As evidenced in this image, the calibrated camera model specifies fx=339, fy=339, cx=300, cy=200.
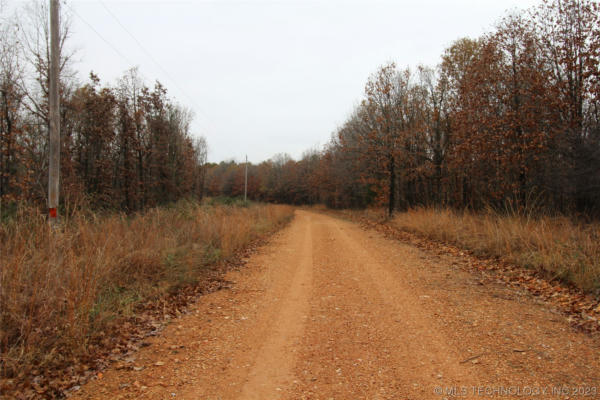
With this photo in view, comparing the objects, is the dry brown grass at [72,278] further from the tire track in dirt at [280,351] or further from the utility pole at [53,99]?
the tire track in dirt at [280,351]

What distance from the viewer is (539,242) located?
27.6 ft

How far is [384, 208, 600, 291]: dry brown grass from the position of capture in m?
6.70

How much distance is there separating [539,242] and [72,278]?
9805mm

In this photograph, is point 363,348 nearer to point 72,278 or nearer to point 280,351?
point 280,351

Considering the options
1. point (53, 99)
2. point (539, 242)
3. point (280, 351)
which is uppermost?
point (53, 99)

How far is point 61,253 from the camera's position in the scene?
5.65 m

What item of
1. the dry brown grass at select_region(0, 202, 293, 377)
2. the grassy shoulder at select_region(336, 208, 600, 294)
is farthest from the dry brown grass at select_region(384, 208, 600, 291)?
the dry brown grass at select_region(0, 202, 293, 377)

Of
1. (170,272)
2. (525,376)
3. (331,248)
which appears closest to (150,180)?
A: (331,248)

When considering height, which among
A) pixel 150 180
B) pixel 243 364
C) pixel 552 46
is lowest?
pixel 243 364

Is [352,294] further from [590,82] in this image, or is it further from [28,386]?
[590,82]

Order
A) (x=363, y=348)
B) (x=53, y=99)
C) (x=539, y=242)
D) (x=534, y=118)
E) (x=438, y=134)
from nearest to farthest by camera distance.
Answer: (x=363, y=348), (x=53, y=99), (x=539, y=242), (x=534, y=118), (x=438, y=134)

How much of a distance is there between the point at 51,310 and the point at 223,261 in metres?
5.67

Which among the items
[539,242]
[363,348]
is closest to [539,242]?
[539,242]

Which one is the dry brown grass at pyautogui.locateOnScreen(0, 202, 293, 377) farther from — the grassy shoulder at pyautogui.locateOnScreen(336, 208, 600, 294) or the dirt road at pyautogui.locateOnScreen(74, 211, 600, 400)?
the grassy shoulder at pyautogui.locateOnScreen(336, 208, 600, 294)
